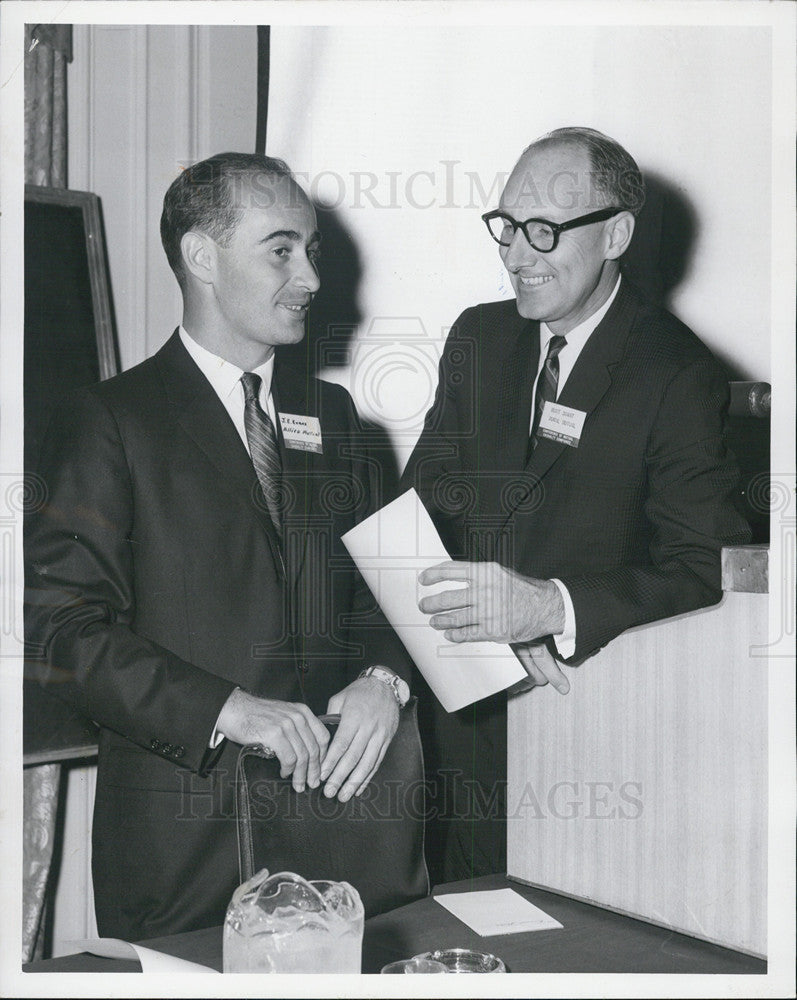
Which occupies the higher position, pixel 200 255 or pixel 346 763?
pixel 200 255

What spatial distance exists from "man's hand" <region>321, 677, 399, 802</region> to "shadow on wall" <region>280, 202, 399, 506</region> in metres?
0.56

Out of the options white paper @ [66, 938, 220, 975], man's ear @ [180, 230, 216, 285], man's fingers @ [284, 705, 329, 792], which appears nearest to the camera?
white paper @ [66, 938, 220, 975]

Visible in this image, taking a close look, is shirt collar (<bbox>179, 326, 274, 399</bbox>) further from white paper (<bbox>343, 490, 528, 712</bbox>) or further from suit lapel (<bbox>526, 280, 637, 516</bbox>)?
suit lapel (<bbox>526, 280, 637, 516</bbox>)

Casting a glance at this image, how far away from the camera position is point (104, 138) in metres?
1.79

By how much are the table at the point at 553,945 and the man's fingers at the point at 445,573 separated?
525 mm

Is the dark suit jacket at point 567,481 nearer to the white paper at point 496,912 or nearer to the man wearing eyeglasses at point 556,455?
the man wearing eyeglasses at point 556,455

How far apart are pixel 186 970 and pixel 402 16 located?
5.19ft

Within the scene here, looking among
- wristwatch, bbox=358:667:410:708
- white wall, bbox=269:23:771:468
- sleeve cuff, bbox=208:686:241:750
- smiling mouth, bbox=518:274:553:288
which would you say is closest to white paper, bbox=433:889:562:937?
wristwatch, bbox=358:667:410:708

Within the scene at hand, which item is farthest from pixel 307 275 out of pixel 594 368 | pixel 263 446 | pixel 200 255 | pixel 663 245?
pixel 663 245

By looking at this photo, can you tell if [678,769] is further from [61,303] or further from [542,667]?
[61,303]

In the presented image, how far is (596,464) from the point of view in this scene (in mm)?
1738

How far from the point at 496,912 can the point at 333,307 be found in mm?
1031

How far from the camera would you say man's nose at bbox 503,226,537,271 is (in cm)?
176

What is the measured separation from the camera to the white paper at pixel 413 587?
1.74 meters
